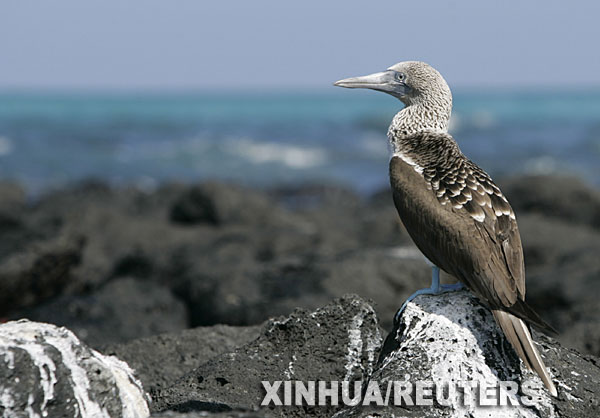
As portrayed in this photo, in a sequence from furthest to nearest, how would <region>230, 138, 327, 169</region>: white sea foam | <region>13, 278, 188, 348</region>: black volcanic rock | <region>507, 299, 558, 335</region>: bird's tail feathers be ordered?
<region>230, 138, 327, 169</region>: white sea foam, <region>13, 278, 188, 348</region>: black volcanic rock, <region>507, 299, 558, 335</region>: bird's tail feathers

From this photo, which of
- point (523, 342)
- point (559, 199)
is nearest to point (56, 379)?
point (523, 342)

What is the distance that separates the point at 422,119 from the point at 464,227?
36.4 inches

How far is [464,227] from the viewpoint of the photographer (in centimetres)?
376

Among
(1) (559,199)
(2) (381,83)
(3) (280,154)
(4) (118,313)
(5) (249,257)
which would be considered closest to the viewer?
(2) (381,83)

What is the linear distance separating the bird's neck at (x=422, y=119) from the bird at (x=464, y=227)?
0.08 ft

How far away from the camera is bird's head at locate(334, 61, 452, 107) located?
451 centimetres

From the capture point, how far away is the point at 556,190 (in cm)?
1241

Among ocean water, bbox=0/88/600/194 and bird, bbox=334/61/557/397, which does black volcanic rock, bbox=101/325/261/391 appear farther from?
ocean water, bbox=0/88/600/194

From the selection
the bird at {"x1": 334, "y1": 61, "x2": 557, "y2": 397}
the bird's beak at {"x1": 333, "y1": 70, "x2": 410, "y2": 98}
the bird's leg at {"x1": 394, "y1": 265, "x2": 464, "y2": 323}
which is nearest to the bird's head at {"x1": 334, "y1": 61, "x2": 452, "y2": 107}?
the bird's beak at {"x1": 333, "y1": 70, "x2": 410, "y2": 98}

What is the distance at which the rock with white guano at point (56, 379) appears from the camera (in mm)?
3061

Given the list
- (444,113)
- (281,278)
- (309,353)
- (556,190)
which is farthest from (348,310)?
(556,190)

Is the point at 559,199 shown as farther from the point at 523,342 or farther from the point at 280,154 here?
the point at 280,154

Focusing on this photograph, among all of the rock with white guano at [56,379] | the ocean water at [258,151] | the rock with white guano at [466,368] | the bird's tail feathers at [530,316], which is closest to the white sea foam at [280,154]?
the ocean water at [258,151]

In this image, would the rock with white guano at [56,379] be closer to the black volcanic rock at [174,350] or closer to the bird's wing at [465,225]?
the black volcanic rock at [174,350]
